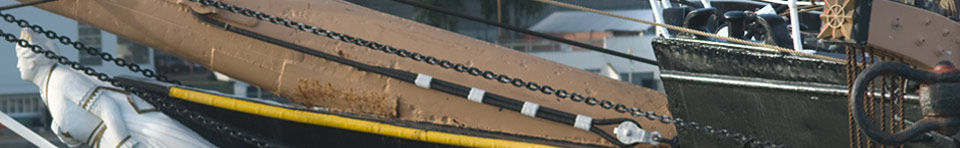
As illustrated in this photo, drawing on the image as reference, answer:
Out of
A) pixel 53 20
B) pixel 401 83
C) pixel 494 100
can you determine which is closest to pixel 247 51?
pixel 401 83

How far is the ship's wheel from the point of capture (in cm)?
259

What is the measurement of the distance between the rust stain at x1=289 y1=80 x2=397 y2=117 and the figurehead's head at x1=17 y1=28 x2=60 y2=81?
2.82ft

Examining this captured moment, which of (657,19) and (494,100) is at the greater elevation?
(657,19)

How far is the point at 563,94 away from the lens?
12.5 ft

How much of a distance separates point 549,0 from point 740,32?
623mm

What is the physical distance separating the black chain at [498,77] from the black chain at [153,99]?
41 cm

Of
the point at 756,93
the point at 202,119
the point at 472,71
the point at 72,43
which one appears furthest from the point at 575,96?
the point at 72,43

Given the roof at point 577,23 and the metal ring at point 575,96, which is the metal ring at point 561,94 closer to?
the metal ring at point 575,96

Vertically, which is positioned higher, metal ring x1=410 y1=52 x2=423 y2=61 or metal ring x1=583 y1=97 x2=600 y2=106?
metal ring x1=410 y1=52 x2=423 y2=61

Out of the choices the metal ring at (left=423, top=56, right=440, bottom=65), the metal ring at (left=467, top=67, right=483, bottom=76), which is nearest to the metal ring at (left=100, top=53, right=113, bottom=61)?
the metal ring at (left=423, top=56, right=440, bottom=65)

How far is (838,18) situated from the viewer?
2.61m

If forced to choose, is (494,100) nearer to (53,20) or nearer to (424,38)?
(424,38)

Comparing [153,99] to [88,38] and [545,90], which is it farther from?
[88,38]

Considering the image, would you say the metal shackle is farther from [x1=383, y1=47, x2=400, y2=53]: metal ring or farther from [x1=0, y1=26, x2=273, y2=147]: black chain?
[x1=0, y1=26, x2=273, y2=147]: black chain
